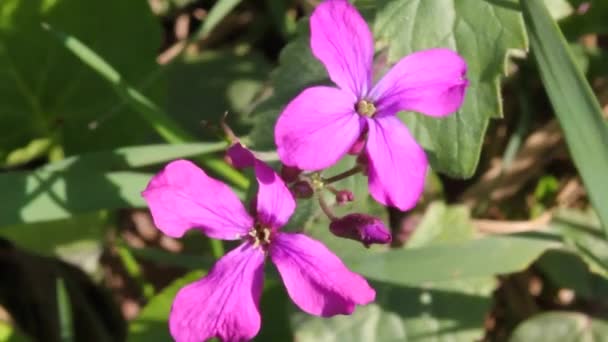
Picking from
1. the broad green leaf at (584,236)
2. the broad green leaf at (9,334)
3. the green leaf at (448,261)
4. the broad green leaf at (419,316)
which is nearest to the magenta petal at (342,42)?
the green leaf at (448,261)

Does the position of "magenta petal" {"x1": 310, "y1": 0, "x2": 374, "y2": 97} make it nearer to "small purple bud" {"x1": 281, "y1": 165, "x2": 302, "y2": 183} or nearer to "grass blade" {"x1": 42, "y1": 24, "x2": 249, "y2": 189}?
"small purple bud" {"x1": 281, "y1": 165, "x2": 302, "y2": 183}

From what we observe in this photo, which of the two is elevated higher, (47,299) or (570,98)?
(570,98)

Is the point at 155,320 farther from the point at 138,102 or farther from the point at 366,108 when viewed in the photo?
the point at 366,108

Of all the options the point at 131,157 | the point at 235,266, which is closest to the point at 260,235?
the point at 235,266

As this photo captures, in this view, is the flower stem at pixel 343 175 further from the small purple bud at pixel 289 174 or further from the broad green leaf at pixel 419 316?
the broad green leaf at pixel 419 316

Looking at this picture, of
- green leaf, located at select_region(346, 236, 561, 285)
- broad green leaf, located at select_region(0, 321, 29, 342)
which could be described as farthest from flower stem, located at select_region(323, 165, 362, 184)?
broad green leaf, located at select_region(0, 321, 29, 342)

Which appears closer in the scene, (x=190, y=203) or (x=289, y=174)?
(x=190, y=203)

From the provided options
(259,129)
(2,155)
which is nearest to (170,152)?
(259,129)
